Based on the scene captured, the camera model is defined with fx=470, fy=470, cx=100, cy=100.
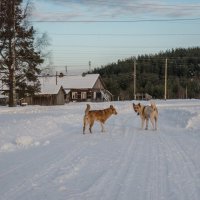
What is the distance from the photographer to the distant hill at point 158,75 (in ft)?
391

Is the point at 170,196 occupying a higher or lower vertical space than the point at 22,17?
lower

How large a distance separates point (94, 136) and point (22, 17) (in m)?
30.8

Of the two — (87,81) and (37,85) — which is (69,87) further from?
(37,85)

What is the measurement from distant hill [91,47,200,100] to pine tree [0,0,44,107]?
66081mm

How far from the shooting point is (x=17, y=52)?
45.7 metres

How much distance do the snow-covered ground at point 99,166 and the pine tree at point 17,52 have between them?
88.4ft

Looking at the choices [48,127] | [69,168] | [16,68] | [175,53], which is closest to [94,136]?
[48,127]

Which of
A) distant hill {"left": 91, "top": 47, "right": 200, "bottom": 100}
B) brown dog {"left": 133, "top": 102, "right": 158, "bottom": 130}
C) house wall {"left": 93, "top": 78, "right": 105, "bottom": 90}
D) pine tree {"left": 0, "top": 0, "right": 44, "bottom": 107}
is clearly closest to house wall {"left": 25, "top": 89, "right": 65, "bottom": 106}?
house wall {"left": 93, "top": 78, "right": 105, "bottom": 90}

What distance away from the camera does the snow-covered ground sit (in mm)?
8070

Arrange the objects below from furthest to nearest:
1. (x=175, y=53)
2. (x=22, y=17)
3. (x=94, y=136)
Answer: (x=175, y=53) → (x=22, y=17) → (x=94, y=136)

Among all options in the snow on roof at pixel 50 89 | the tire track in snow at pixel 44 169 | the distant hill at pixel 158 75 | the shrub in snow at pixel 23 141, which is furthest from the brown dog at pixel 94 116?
the distant hill at pixel 158 75

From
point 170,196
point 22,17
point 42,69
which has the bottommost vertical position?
point 170,196

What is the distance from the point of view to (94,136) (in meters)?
17.2

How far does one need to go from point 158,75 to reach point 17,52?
Answer: 91517 mm
